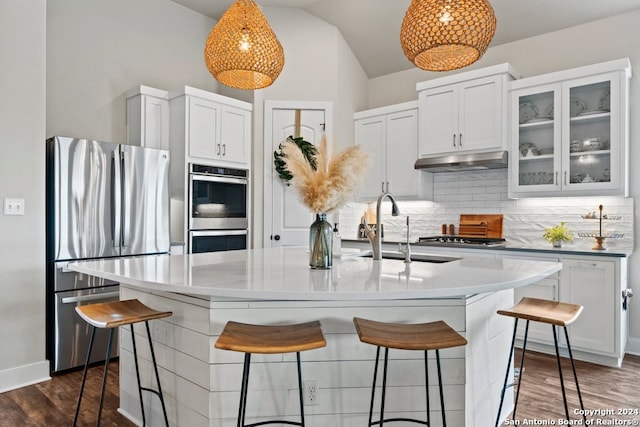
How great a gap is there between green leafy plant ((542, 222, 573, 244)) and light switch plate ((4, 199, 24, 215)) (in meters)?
4.23

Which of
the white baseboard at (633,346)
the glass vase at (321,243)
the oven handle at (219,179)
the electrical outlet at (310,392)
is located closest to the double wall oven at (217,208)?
the oven handle at (219,179)

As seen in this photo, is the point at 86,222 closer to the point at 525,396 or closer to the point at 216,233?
the point at 216,233

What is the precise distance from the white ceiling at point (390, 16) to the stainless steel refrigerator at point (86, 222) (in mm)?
2324

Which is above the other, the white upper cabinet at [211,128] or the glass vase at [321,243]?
the white upper cabinet at [211,128]

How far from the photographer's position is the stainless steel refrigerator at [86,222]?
3.16 m

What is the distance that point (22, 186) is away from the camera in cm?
303

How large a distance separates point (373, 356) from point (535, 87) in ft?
10.3

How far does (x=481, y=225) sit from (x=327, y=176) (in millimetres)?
2883

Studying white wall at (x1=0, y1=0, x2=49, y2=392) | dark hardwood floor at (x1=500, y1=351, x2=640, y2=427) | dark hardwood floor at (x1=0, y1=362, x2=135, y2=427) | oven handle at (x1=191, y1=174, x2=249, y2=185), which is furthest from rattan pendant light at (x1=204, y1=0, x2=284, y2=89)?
dark hardwood floor at (x1=500, y1=351, x2=640, y2=427)

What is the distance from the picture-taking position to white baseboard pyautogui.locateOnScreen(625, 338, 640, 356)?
361cm

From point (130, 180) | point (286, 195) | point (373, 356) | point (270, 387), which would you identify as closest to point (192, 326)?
point (270, 387)

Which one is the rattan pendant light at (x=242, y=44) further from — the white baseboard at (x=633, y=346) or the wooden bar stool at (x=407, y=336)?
the white baseboard at (x=633, y=346)

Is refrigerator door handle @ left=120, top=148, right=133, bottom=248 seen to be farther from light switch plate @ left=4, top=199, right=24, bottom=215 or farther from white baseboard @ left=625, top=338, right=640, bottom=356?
white baseboard @ left=625, top=338, right=640, bottom=356

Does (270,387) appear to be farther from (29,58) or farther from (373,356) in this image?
(29,58)
